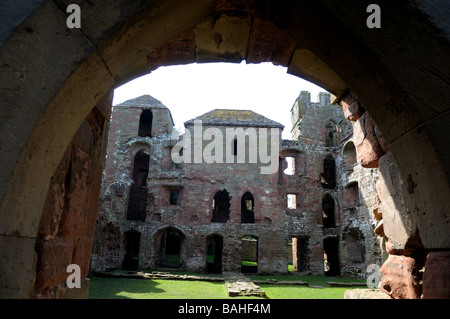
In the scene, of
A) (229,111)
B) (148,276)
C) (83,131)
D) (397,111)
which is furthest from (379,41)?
(229,111)

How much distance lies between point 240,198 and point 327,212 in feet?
25.8

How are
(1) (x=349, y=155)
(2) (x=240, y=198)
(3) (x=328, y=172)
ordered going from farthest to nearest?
1. (3) (x=328, y=172)
2. (2) (x=240, y=198)
3. (1) (x=349, y=155)

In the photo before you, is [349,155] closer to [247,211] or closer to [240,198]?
[240,198]

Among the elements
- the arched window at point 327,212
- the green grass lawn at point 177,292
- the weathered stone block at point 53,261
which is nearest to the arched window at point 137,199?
the green grass lawn at point 177,292

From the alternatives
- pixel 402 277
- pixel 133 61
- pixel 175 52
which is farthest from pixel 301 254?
pixel 133 61

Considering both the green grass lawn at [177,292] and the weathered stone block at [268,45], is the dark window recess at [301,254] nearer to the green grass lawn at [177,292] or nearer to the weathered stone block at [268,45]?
the green grass lawn at [177,292]

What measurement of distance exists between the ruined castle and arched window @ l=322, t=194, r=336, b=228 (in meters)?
0.08

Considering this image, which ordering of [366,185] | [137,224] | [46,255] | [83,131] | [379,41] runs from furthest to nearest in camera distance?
[137,224]
[366,185]
[83,131]
[46,255]
[379,41]

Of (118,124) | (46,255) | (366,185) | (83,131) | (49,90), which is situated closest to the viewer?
(49,90)

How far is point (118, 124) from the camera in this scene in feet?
74.0

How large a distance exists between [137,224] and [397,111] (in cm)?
1957

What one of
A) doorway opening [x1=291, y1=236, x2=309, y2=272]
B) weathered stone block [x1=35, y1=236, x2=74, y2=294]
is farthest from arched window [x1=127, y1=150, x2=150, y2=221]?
weathered stone block [x1=35, y1=236, x2=74, y2=294]

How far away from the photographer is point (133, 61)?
1.74 m
